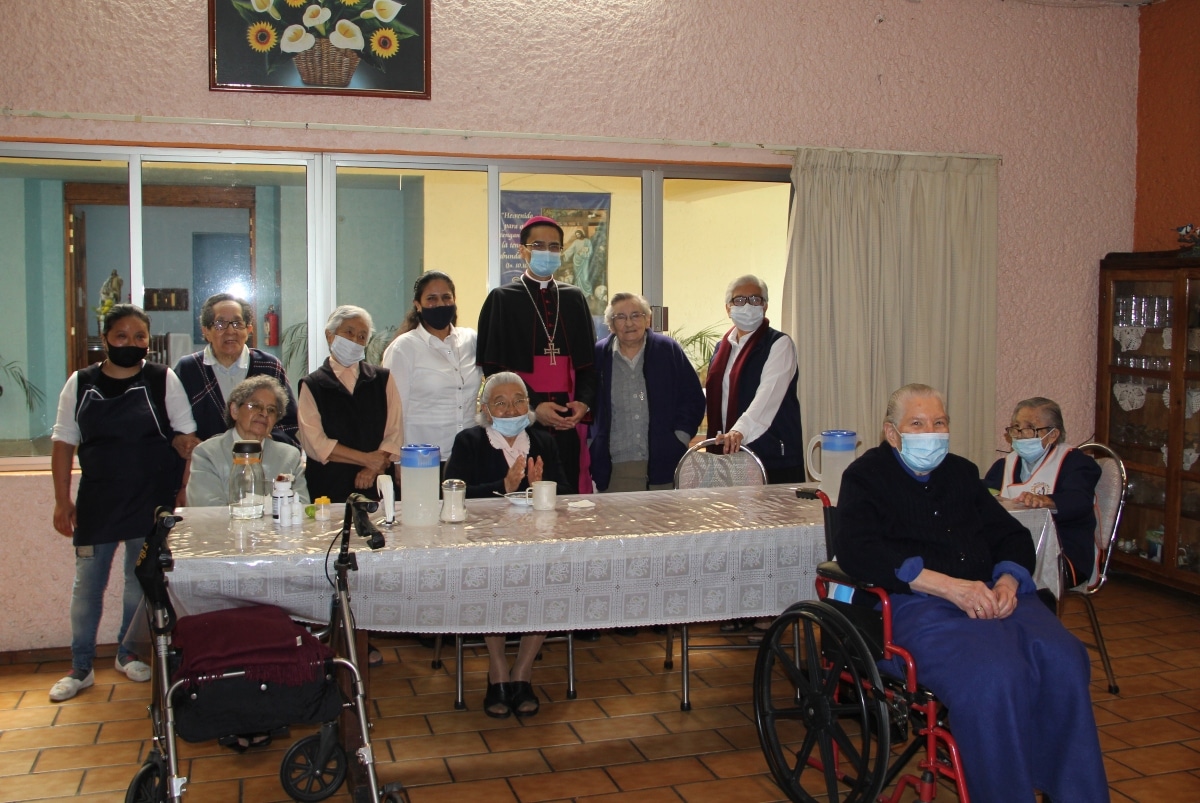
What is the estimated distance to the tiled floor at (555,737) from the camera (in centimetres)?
294

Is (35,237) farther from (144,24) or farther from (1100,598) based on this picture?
(1100,598)

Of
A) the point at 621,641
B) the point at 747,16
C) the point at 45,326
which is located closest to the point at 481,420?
the point at 621,641

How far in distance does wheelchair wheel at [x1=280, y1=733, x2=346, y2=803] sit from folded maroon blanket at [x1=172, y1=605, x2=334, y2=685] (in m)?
0.38

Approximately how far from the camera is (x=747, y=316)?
14.0 feet

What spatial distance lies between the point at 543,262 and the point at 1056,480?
6.46 ft

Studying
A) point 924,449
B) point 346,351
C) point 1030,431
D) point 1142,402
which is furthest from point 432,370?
point 1142,402

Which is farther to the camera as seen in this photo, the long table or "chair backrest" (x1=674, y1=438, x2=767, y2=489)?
"chair backrest" (x1=674, y1=438, x2=767, y2=489)

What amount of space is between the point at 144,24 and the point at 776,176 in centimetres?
264

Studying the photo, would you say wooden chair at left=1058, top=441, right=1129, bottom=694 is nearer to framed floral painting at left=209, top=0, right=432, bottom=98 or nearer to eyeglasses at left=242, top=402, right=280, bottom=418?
eyeglasses at left=242, top=402, right=280, bottom=418

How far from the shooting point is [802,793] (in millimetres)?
2711

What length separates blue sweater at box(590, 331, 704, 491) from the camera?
4.27m

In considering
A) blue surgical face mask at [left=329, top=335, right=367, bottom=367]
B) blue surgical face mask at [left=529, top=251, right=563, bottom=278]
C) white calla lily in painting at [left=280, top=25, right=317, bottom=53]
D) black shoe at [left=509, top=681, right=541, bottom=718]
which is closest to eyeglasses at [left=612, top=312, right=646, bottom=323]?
blue surgical face mask at [left=529, top=251, right=563, bottom=278]

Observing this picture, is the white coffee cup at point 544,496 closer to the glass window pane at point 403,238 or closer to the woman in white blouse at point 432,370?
the woman in white blouse at point 432,370

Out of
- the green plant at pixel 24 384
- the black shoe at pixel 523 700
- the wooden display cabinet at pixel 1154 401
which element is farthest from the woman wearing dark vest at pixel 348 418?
the wooden display cabinet at pixel 1154 401
